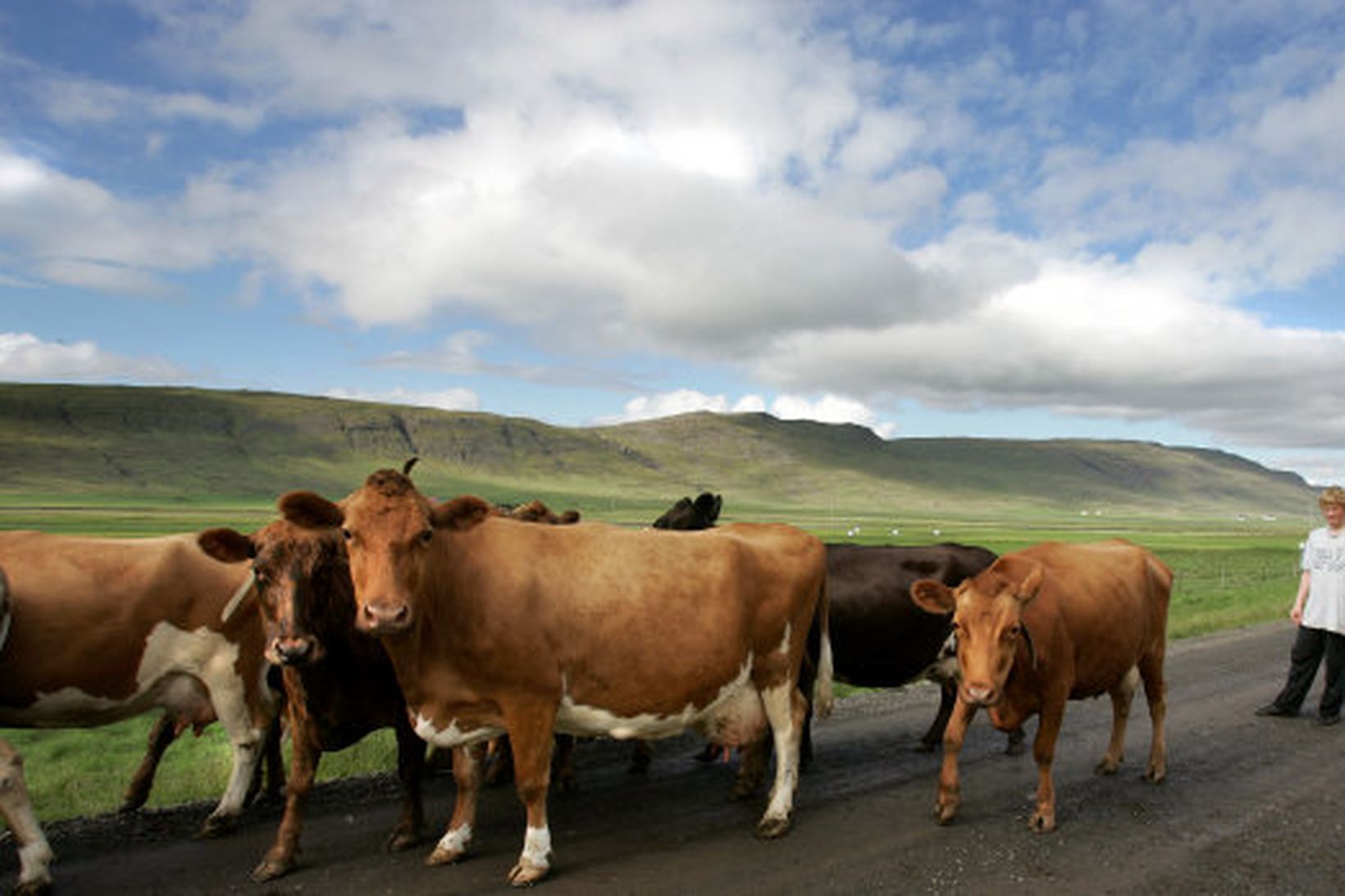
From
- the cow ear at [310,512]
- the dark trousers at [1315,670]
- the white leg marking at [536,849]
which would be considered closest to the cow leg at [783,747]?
the white leg marking at [536,849]

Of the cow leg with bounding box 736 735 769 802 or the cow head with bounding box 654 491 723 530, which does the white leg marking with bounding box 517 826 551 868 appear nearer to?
the cow leg with bounding box 736 735 769 802

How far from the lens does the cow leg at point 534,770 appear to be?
18.9ft

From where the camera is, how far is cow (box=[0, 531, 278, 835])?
20.0ft

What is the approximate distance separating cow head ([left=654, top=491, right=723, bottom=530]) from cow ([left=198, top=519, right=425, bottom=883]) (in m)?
4.62

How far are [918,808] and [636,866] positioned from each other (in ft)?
8.69

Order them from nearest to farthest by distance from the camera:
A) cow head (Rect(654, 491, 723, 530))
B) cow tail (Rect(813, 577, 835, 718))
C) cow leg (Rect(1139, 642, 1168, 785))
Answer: cow tail (Rect(813, 577, 835, 718)) → cow leg (Rect(1139, 642, 1168, 785)) → cow head (Rect(654, 491, 723, 530))

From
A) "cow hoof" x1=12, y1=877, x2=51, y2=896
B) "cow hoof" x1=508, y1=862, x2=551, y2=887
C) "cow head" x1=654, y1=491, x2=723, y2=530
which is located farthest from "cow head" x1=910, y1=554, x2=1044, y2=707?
"cow hoof" x1=12, y1=877, x2=51, y2=896

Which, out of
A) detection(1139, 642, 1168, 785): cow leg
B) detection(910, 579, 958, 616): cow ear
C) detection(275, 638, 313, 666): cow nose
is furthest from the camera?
detection(1139, 642, 1168, 785): cow leg

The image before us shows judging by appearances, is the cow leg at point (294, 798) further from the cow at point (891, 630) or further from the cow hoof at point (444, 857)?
the cow at point (891, 630)

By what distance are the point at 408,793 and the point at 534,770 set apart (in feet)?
4.05

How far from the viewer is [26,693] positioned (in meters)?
6.05

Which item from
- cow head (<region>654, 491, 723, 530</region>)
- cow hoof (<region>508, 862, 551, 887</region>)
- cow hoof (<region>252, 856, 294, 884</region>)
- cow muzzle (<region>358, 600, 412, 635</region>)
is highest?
cow head (<region>654, 491, 723, 530</region>)

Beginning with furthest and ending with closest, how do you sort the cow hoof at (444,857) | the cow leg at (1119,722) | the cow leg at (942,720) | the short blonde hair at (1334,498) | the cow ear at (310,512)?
1. the short blonde hair at (1334,498)
2. the cow leg at (942,720)
3. the cow leg at (1119,722)
4. the cow hoof at (444,857)
5. the cow ear at (310,512)

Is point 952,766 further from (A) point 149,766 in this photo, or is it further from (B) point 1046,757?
(A) point 149,766
